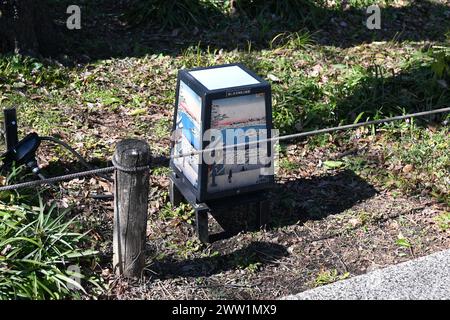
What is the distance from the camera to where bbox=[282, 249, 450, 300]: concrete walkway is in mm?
4848

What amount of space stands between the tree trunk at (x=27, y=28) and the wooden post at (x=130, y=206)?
11.1 ft

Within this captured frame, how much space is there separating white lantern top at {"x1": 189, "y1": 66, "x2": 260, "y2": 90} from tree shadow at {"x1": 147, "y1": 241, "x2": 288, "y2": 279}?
1089 millimetres

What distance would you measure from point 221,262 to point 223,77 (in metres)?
1.21

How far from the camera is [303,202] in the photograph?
607 cm

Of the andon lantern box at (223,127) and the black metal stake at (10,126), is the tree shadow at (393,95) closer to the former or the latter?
the andon lantern box at (223,127)

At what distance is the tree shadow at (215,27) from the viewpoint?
8.47 meters

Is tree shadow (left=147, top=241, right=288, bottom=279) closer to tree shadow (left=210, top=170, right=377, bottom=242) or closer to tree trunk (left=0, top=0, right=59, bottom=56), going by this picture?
tree shadow (left=210, top=170, right=377, bottom=242)

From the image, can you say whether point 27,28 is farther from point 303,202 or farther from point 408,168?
point 408,168

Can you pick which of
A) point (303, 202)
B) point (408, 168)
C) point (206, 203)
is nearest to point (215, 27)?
point (408, 168)

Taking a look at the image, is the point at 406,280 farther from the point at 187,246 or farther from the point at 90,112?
the point at 90,112

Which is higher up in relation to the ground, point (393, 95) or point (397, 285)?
point (393, 95)

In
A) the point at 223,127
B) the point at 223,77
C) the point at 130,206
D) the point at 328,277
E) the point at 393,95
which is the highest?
the point at 223,77
